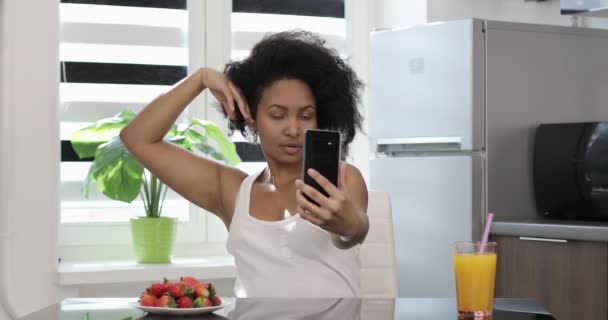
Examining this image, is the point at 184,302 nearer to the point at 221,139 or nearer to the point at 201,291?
the point at 201,291

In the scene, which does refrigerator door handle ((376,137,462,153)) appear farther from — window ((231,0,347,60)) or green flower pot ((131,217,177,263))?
green flower pot ((131,217,177,263))

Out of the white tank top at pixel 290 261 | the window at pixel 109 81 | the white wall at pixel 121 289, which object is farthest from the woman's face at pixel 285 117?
the window at pixel 109 81

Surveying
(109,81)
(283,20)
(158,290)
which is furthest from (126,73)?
(158,290)

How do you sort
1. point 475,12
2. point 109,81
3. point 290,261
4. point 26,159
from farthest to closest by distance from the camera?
point 475,12 → point 109,81 → point 26,159 → point 290,261

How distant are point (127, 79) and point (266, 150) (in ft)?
5.89

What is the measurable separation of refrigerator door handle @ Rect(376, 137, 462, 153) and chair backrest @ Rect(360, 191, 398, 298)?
0.81 metres

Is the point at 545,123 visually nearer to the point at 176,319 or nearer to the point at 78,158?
the point at 78,158

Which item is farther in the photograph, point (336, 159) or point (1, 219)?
point (1, 219)

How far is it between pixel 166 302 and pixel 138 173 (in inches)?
69.6

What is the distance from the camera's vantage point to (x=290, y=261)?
1.58m

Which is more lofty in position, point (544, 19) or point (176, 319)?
point (544, 19)

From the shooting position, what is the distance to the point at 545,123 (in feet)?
10.2

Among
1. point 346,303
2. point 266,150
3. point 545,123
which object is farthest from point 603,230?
point 346,303

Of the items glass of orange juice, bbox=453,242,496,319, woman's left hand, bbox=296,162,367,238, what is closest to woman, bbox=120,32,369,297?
woman's left hand, bbox=296,162,367,238
